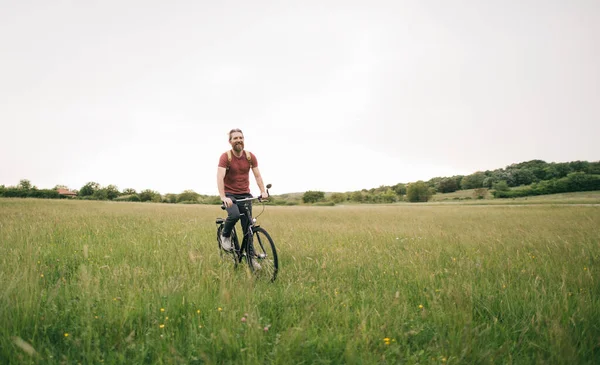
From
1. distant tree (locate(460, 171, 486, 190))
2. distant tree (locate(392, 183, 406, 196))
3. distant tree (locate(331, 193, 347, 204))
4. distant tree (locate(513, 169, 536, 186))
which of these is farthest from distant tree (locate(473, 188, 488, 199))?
distant tree (locate(392, 183, 406, 196))

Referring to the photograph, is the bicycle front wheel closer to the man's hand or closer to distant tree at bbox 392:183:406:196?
the man's hand

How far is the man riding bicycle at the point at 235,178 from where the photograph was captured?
5105 millimetres

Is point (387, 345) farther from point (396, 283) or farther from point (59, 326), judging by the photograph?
point (59, 326)

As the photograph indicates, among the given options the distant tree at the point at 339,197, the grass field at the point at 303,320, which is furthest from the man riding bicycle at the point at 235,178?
the distant tree at the point at 339,197

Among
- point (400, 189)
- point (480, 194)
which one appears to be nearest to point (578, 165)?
point (480, 194)

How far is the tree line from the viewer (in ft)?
189

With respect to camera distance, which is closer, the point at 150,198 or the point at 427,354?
the point at 427,354

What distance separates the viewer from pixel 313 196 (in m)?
89.1

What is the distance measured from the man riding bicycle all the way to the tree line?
57072mm

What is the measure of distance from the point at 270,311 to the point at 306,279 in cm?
133

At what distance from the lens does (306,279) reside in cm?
441

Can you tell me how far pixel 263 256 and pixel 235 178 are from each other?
1.73 meters

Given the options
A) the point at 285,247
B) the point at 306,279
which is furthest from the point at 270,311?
the point at 285,247

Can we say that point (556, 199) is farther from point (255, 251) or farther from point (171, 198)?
point (171, 198)
